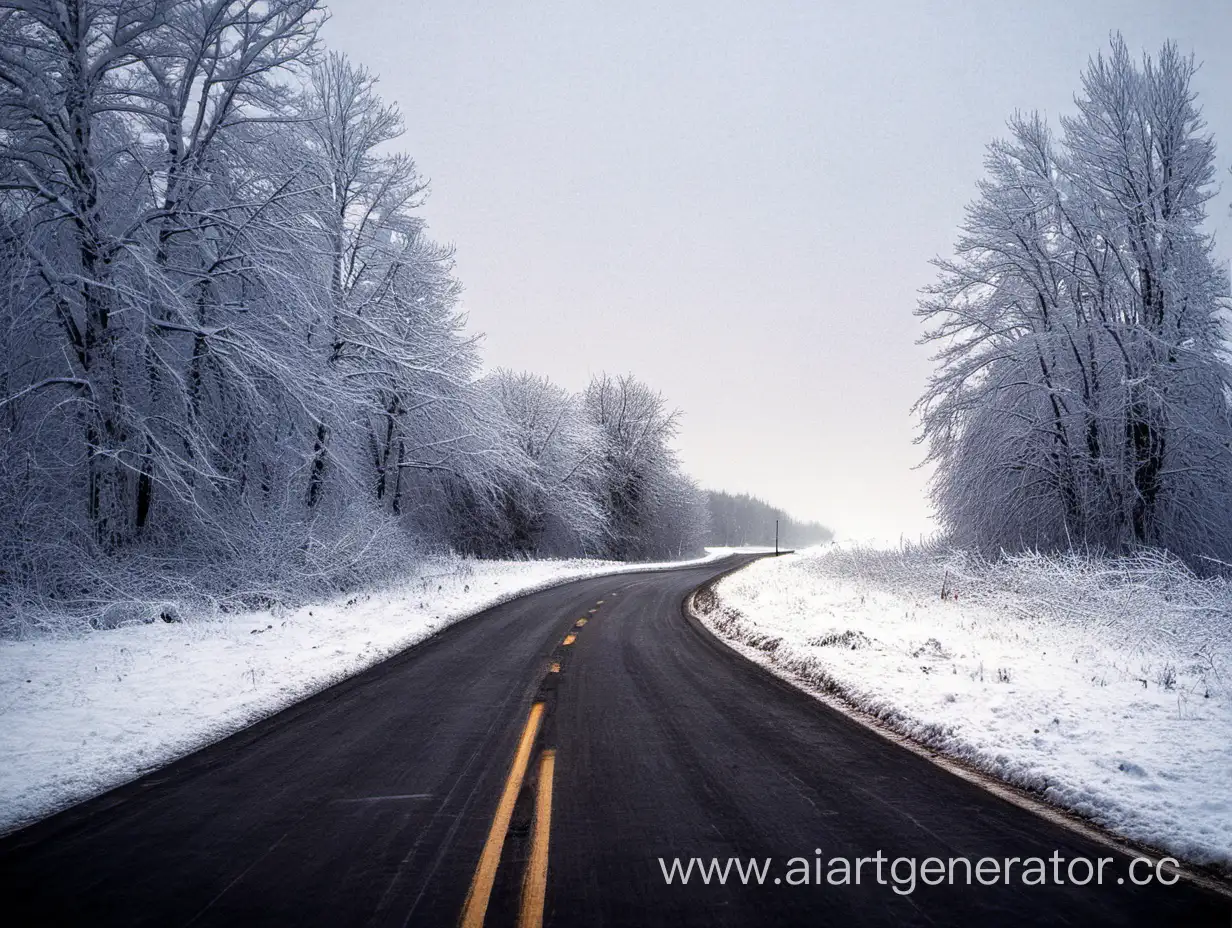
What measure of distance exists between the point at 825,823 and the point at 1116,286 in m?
18.3

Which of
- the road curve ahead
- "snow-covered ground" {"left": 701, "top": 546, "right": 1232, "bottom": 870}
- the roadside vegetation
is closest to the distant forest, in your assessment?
the roadside vegetation

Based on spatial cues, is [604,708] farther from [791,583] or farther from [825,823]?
[791,583]

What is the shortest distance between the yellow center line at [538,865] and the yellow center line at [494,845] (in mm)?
174

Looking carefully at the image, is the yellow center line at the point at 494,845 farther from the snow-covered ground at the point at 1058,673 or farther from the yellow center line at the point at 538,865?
the snow-covered ground at the point at 1058,673

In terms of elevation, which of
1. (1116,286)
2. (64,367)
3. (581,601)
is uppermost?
(1116,286)

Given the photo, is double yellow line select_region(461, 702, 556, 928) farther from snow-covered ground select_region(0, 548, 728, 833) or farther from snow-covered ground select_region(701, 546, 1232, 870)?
snow-covered ground select_region(701, 546, 1232, 870)

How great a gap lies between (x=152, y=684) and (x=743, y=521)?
436 feet

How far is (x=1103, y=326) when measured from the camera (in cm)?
1591

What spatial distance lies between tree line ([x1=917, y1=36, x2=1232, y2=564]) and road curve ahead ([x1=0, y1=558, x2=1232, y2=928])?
47.0 ft

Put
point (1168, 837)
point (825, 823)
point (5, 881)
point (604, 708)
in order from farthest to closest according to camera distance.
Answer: point (604, 708) → point (825, 823) → point (1168, 837) → point (5, 881)

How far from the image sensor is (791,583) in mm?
18594

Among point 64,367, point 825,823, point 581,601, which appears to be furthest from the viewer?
point 581,601

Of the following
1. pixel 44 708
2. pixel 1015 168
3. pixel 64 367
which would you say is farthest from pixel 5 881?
pixel 1015 168

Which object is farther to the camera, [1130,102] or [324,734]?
[1130,102]
